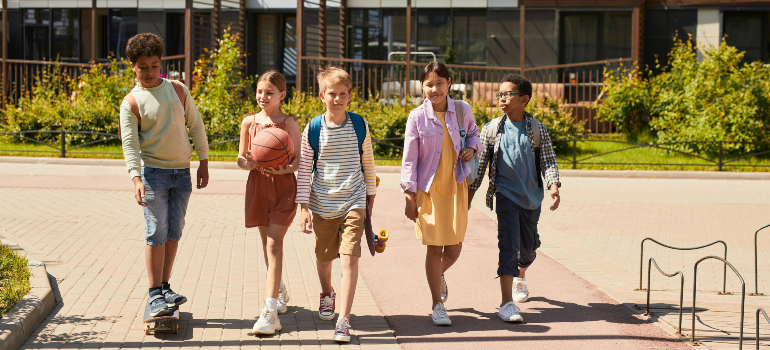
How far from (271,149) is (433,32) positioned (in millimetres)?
19192

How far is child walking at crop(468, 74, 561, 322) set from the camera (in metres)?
5.75

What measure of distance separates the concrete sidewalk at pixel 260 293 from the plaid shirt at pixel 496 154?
952mm

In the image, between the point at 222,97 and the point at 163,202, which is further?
the point at 222,97

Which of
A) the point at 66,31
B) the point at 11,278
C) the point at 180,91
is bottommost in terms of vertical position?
the point at 11,278

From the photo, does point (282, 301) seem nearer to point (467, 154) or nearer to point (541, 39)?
point (467, 154)

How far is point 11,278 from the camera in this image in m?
6.25

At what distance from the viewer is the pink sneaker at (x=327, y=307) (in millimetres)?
5594

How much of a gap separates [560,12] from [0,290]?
19.5 metres

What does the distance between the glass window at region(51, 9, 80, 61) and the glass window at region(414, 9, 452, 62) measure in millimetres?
11445

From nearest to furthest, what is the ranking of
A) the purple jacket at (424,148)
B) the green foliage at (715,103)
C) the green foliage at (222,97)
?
the purple jacket at (424,148) → the green foliage at (715,103) → the green foliage at (222,97)

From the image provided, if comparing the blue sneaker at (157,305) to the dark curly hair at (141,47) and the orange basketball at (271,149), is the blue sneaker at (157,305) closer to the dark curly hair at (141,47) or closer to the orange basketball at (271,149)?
the orange basketball at (271,149)

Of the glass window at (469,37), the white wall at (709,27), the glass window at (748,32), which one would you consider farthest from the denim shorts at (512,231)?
the glass window at (748,32)

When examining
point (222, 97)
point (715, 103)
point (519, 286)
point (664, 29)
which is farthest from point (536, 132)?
point (664, 29)

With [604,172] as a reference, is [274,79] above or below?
above
